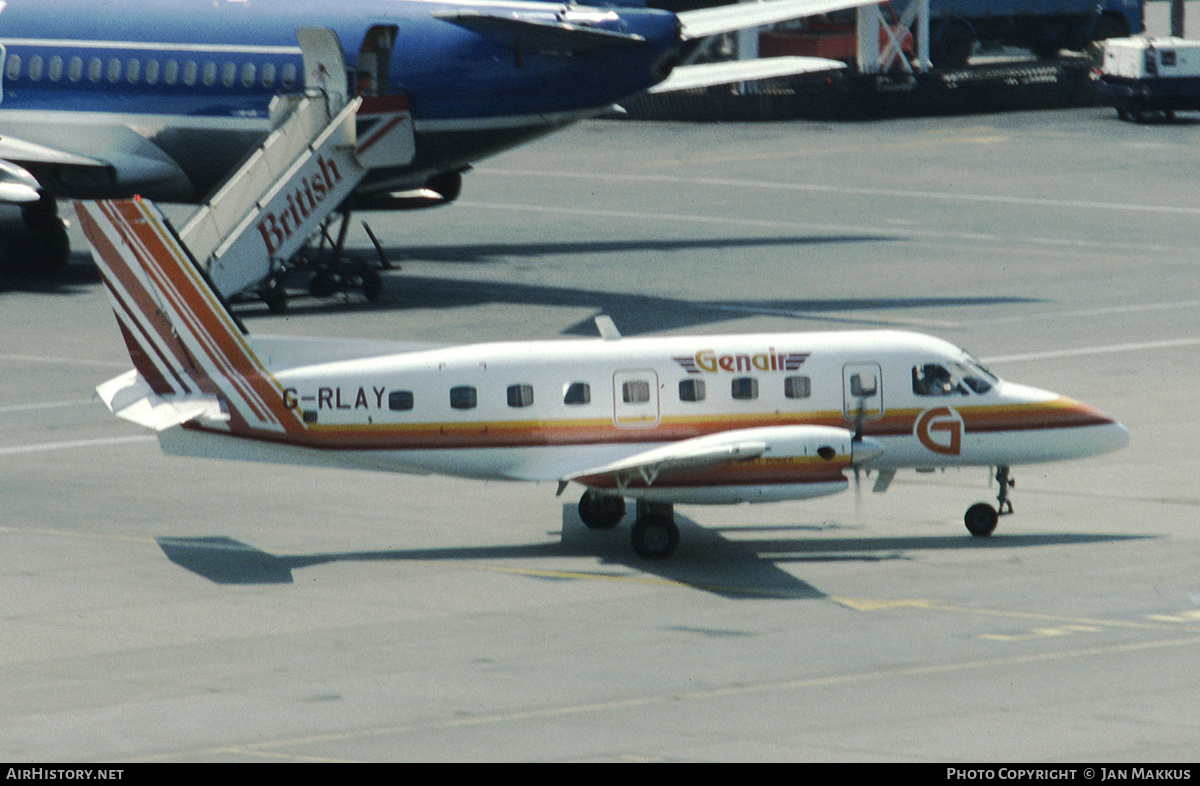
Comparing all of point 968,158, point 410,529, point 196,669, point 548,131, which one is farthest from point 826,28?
point 196,669

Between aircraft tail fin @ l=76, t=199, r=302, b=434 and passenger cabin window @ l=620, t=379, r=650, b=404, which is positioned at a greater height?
aircraft tail fin @ l=76, t=199, r=302, b=434

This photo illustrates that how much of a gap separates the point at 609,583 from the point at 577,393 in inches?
130

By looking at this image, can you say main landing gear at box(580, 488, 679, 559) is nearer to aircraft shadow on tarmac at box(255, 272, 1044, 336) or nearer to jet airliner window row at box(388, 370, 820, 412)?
jet airliner window row at box(388, 370, 820, 412)

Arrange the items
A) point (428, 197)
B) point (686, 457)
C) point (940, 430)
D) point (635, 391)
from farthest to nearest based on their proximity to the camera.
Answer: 1. point (428, 197)
2. point (940, 430)
3. point (635, 391)
4. point (686, 457)

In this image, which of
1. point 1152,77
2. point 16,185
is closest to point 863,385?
point 16,185

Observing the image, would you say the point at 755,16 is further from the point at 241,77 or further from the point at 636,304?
the point at 241,77

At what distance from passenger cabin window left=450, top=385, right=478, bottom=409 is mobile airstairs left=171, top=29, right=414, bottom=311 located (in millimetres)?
20348

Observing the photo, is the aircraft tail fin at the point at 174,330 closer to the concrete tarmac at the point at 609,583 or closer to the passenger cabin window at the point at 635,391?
the concrete tarmac at the point at 609,583

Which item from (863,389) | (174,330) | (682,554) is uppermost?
(174,330)

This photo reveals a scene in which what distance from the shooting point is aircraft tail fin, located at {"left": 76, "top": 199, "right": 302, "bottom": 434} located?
94.6 feet

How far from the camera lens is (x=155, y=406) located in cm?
2903

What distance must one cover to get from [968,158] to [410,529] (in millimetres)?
49776

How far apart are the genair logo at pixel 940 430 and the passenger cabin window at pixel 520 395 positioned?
6.14m

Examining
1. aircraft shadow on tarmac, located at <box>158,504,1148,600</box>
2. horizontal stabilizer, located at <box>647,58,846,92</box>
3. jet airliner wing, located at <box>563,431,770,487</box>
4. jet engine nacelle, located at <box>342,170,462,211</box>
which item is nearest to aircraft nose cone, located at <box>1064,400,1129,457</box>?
aircraft shadow on tarmac, located at <box>158,504,1148,600</box>
